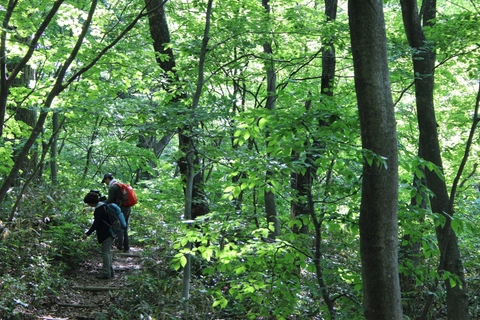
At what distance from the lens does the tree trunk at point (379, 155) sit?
3.47 m

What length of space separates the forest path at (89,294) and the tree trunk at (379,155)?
3.89 meters

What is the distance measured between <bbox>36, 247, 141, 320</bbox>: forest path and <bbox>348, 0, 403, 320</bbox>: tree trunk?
389cm

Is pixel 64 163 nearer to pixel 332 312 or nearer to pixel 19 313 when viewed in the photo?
pixel 19 313

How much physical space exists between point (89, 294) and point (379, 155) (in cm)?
596

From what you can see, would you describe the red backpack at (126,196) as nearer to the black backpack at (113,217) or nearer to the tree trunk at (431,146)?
the black backpack at (113,217)

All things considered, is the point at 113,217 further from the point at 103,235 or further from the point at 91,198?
the point at 91,198

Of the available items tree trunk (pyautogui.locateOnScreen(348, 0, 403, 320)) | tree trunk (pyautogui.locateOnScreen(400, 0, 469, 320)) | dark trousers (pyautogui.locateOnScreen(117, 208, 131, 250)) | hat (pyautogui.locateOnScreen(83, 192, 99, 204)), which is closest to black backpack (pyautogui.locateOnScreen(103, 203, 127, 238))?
hat (pyautogui.locateOnScreen(83, 192, 99, 204))

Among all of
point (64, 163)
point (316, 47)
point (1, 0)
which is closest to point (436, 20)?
point (316, 47)

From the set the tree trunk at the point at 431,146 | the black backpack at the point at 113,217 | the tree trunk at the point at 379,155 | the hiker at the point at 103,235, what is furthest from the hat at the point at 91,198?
the tree trunk at the point at 379,155

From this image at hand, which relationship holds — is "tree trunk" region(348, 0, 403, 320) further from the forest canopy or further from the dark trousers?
the dark trousers

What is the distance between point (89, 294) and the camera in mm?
7750

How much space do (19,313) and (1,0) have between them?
4.93 metres

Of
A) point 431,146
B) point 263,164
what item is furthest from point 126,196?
point 431,146

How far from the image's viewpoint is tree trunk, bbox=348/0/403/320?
347cm
